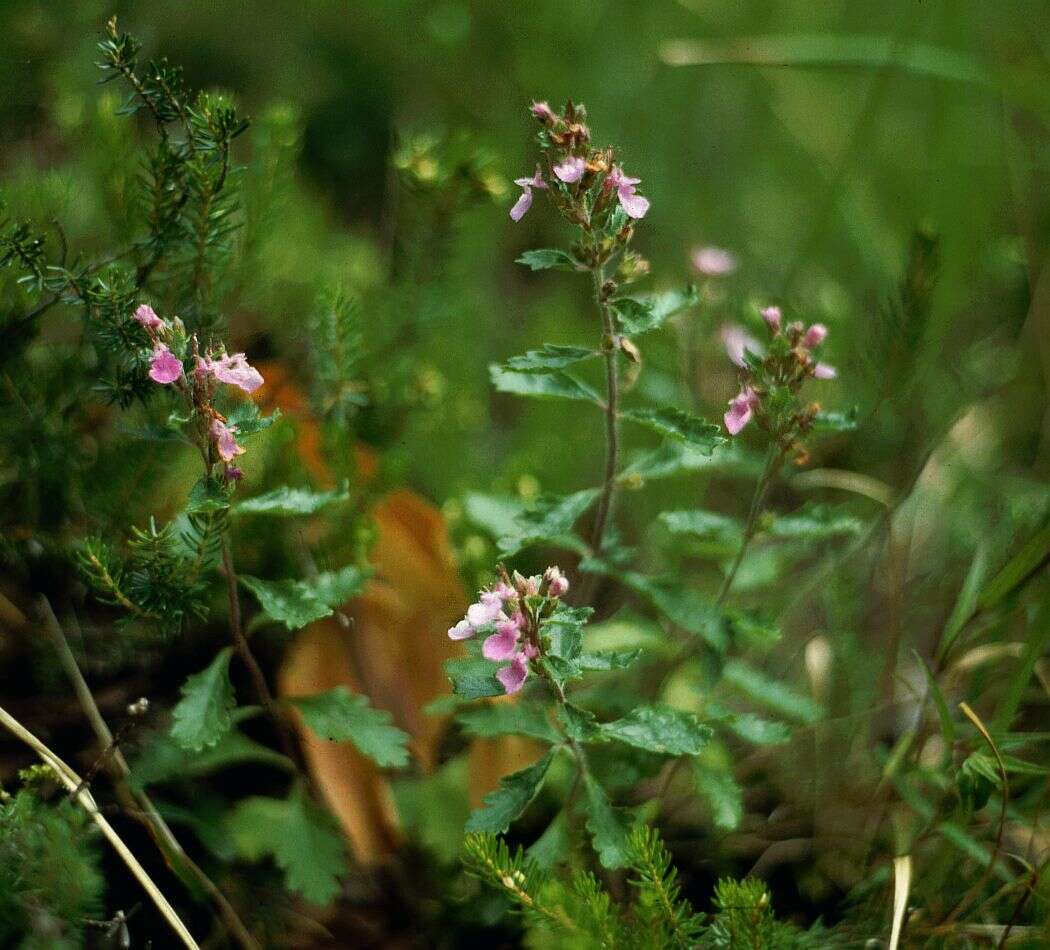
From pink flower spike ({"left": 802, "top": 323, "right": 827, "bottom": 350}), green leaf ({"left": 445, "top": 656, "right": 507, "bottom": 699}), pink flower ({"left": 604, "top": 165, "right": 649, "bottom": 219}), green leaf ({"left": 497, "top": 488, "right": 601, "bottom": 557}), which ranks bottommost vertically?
green leaf ({"left": 445, "top": 656, "right": 507, "bottom": 699})

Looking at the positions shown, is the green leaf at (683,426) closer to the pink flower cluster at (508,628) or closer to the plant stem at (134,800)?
the pink flower cluster at (508,628)

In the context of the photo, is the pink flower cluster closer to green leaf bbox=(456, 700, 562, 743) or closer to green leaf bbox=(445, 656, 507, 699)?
green leaf bbox=(445, 656, 507, 699)

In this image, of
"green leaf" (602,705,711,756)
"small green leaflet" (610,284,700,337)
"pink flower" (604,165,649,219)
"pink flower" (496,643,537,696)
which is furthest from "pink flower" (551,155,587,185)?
"green leaf" (602,705,711,756)

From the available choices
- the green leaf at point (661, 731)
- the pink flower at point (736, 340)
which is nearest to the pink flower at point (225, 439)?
the green leaf at point (661, 731)

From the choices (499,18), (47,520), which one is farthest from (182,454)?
(499,18)

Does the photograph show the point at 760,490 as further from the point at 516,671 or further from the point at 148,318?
the point at 148,318

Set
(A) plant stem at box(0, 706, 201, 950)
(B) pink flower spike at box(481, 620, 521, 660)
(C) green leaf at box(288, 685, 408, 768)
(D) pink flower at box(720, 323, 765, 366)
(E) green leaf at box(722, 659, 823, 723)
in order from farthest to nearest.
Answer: (D) pink flower at box(720, 323, 765, 366) → (E) green leaf at box(722, 659, 823, 723) → (C) green leaf at box(288, 685, 408, 768) → (A) plant stem at box(0, 706, 201, 950) → (B) pink flower spike at box(481, 620, 521, 660)
